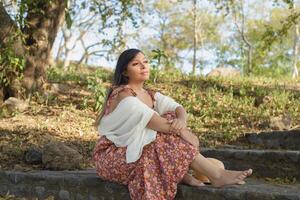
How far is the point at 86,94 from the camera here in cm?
914

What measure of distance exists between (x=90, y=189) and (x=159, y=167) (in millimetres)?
808

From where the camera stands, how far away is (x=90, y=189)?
167 inches

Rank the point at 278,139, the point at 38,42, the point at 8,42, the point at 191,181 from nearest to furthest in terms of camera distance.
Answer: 1. the point at 191,181
2. the point at 278,139
3. the point at 8,42
4. the point at 38,42

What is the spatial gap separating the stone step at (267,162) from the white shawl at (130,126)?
1.28 metres

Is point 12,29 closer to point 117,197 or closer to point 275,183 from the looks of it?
point 117,197

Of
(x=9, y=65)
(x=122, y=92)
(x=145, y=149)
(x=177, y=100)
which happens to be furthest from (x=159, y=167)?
(x=177, y=100)

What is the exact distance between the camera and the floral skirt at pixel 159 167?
3688 mm

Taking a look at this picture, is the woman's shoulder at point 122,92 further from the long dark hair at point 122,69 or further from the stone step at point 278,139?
the stone step at point 278,139

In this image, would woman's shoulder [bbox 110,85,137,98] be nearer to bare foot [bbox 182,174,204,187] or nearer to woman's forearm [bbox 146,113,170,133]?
woman's forearm [bbox 146,113,170,133]

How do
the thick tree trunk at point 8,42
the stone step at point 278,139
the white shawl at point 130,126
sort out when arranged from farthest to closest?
the thick tree trunk at point 8,42 < the stone step at point 278,139 < the white shawl at point 130,126

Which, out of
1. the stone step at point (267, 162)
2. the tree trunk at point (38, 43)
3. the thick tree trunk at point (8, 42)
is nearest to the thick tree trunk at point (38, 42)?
the tree trunk at point (38, 43)

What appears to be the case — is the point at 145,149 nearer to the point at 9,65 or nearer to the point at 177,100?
the point at 9,65

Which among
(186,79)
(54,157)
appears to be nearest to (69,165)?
(54,157)

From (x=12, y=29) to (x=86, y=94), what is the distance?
78.7 inches
